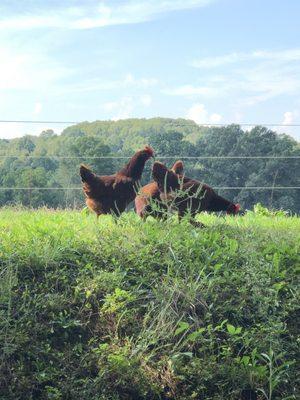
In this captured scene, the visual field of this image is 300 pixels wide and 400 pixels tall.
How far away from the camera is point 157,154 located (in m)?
11.8

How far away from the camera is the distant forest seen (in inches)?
462

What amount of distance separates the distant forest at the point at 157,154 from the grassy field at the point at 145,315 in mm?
4879

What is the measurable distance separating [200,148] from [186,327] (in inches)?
403

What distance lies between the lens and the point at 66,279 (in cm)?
474

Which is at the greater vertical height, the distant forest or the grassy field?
the distant forest

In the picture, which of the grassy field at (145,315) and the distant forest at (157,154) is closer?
the grassy field at (145,315)

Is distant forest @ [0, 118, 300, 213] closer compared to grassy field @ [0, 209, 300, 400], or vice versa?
grassy field @ [0, 209, 300, 400]

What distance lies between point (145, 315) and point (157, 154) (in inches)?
297

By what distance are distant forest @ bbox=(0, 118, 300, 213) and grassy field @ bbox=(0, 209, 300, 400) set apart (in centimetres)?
488

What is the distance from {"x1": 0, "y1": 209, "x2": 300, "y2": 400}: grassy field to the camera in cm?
405

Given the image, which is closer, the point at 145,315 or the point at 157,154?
the point at 145,315

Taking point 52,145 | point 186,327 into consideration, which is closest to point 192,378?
point 186,327

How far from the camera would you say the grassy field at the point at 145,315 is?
405 centimetres

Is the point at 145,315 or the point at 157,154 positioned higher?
the point at 157,154
